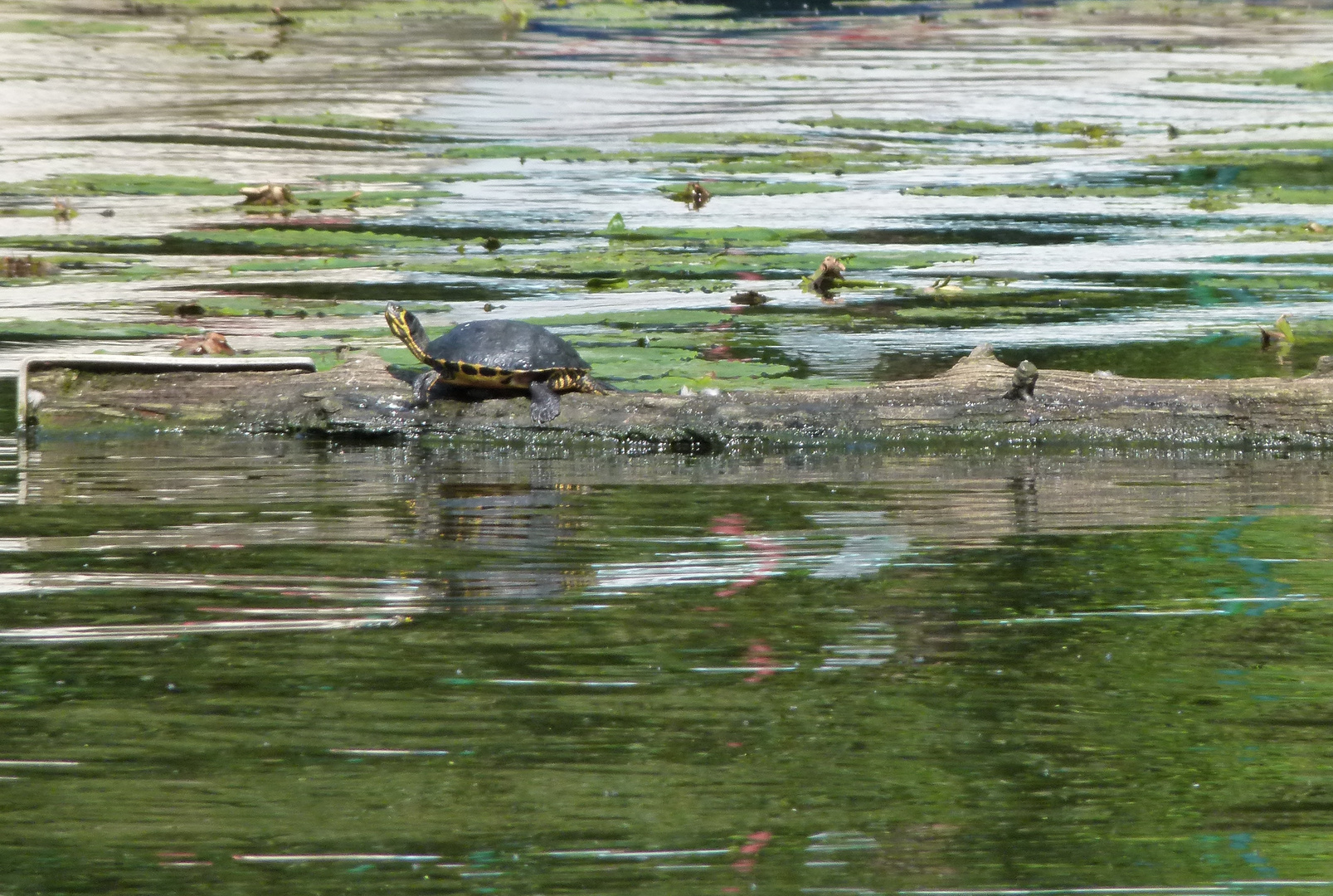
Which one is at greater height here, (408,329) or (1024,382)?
(408,329)

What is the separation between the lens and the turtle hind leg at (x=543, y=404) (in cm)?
828

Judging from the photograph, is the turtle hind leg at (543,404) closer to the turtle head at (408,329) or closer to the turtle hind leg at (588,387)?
the turtle hind leg at (588,387)

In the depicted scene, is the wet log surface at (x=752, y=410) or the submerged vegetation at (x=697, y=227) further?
the submerged vegetation at (x=697, y=227)

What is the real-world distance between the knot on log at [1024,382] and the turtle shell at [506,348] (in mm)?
1930

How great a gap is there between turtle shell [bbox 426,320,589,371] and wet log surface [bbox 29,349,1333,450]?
0.21 m

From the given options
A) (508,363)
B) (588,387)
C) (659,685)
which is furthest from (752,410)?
(659,685)

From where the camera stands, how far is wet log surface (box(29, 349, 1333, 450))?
26.7 ft

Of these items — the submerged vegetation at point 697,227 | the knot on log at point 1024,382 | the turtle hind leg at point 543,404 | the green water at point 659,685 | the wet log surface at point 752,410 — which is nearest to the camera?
the green water at point 659,685

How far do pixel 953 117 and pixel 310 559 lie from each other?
18392 mm

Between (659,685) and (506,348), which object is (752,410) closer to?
(506,348)

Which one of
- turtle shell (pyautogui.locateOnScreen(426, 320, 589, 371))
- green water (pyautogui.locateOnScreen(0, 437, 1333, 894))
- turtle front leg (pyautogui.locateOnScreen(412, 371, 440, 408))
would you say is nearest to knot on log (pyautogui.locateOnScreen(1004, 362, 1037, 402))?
green water (pyautogui.locateOnScreen(0, 437, 1333, 894))

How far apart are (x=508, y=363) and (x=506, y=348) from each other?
10 cm

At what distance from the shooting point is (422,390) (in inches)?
332

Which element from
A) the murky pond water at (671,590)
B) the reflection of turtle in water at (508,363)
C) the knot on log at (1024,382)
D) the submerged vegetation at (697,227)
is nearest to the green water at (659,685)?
the murky pond water at (671,590)
